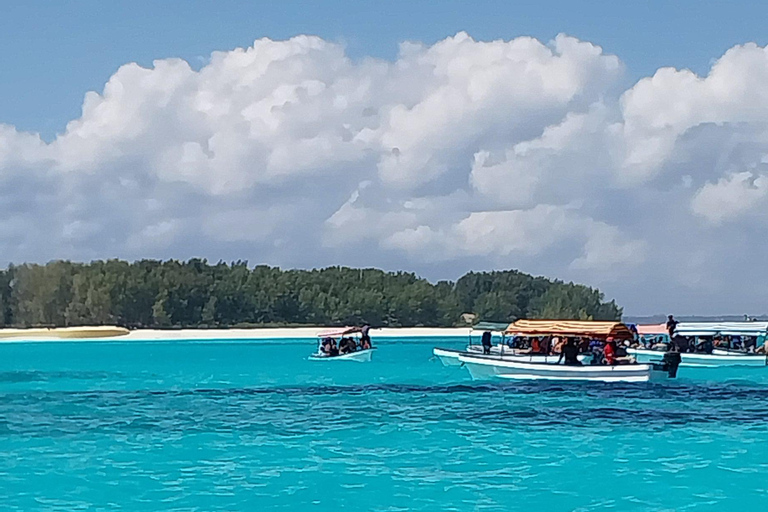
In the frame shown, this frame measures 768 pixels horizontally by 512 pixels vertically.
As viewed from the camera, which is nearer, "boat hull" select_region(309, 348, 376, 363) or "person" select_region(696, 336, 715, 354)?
"person" select_region(696, 336, 715, 354)

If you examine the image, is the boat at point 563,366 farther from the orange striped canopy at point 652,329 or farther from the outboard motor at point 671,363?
the orange striped canopy at point 652,329

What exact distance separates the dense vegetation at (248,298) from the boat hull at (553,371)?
306ft

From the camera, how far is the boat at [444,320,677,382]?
4166 cm

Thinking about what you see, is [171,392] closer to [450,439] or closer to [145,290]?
[450,439]

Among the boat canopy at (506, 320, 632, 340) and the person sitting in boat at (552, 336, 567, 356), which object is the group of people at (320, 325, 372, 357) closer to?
the person sitting in boat at (552, 336, 567, 356)

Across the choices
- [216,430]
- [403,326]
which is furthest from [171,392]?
[403,326]

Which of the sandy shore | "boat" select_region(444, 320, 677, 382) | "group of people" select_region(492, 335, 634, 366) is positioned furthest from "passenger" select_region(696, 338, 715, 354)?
the sandy shore

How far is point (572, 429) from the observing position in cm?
2909

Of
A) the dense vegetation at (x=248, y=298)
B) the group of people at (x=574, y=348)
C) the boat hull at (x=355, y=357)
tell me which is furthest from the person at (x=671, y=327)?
A: the dense vegetation at (x=248, y=298)

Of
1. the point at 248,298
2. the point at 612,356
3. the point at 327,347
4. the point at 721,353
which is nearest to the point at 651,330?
the point at 721,353

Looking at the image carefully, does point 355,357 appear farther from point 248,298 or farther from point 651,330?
point 248,298

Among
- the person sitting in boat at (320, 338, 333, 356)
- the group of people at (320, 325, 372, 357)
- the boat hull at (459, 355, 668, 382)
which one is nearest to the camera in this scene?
the boat hull at (459, 355, 668, 382)

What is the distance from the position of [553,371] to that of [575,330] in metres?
2.74

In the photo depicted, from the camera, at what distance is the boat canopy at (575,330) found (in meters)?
44.2
